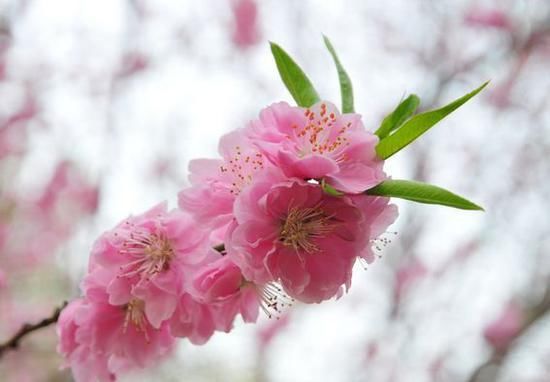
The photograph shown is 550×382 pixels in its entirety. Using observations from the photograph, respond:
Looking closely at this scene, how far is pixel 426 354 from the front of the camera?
5027mm

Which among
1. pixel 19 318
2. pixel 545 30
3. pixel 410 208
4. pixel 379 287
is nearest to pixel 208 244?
pixel 545 30

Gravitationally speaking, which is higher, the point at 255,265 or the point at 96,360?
the point at 255,265

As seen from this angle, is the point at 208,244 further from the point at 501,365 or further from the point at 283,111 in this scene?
the point at 501,365

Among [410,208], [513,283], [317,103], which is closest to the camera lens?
[317,103]

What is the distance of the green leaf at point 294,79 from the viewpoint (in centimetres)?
102

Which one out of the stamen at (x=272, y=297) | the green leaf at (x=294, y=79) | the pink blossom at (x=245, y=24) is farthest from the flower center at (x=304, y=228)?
the pink blossom at (x=245, y=24)

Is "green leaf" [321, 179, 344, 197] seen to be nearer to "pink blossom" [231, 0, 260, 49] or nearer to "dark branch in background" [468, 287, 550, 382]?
"dark branch in background" [468, 287, 550, 382]

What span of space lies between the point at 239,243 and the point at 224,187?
0.41ft

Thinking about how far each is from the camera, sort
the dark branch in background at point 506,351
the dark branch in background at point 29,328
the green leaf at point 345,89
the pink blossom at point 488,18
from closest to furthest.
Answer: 1. the green leaf at point 345,89
2. the dark branch in background at point 29,328
3. the dark branch in background at point 506,351
4. the pink blossom at point 488,18

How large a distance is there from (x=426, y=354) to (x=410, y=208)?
140cm

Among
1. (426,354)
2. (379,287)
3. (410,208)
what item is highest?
(410,208)

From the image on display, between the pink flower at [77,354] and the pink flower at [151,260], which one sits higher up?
the pink flower at [151,260]

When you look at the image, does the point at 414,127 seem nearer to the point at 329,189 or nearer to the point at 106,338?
the point at 329,189

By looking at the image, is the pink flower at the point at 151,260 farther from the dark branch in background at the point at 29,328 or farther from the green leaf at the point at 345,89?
the green leaf at the point at 345,89
